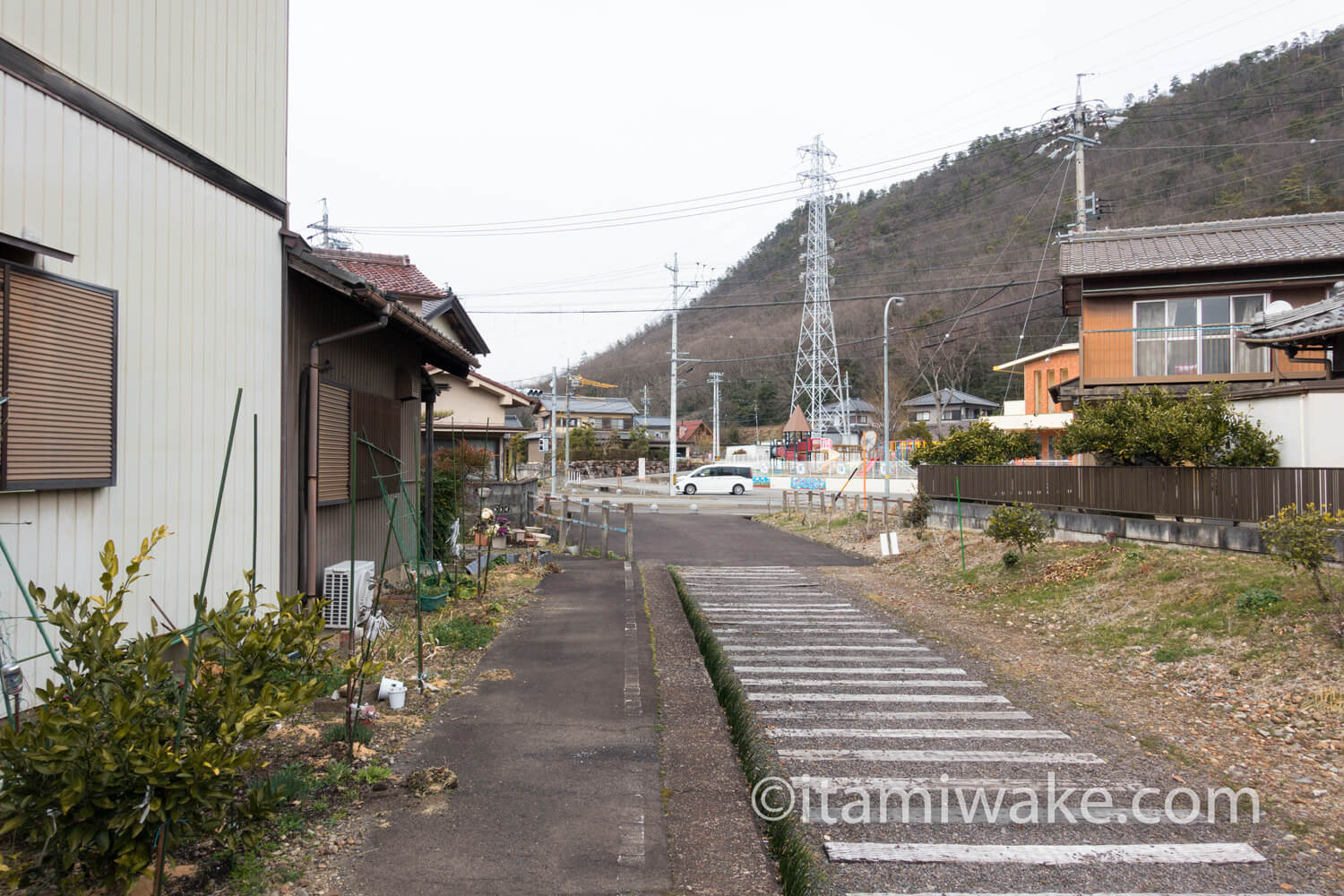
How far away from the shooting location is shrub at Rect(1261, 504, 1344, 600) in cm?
787

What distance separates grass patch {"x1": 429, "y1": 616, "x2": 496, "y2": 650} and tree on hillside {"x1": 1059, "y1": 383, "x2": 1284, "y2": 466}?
1020 cm

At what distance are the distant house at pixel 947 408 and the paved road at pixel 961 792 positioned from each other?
166ft

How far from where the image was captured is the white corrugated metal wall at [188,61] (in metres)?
4.81

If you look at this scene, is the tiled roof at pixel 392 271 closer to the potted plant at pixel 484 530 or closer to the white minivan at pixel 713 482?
the potted plant at pixel 484 530

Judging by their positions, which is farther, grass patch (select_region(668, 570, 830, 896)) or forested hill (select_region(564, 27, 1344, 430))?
forested hill (select_region(564, 27, 1344, 430))

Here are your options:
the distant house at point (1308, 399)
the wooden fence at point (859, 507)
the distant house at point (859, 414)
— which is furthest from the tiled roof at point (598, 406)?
the distant house at point (1308, 399)

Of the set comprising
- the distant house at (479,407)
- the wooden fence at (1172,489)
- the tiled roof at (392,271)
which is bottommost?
the wooden fence at (1172,489)

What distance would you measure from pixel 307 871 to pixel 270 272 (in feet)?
16.9

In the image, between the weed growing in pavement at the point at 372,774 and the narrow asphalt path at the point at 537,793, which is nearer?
the narrow asphalt path at the point at 537,793

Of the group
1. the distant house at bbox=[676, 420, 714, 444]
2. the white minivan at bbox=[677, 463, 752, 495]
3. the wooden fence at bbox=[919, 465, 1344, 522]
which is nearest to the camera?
the wooden fence at bbox=[919, 465, 1344, 522]

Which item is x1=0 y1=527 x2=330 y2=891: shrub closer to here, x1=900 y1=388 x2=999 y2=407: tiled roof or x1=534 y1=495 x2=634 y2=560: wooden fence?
x1=534 y1=495 x2=634 y2=560: wooden fence

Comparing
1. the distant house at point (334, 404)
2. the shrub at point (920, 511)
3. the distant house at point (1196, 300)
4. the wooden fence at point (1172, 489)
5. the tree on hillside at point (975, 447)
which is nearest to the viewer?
the distant house at point (334, 404)

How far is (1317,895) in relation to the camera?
12.9 feet

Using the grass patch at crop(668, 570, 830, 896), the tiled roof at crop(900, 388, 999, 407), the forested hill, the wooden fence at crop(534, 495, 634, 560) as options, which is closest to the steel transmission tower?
the forested hill
